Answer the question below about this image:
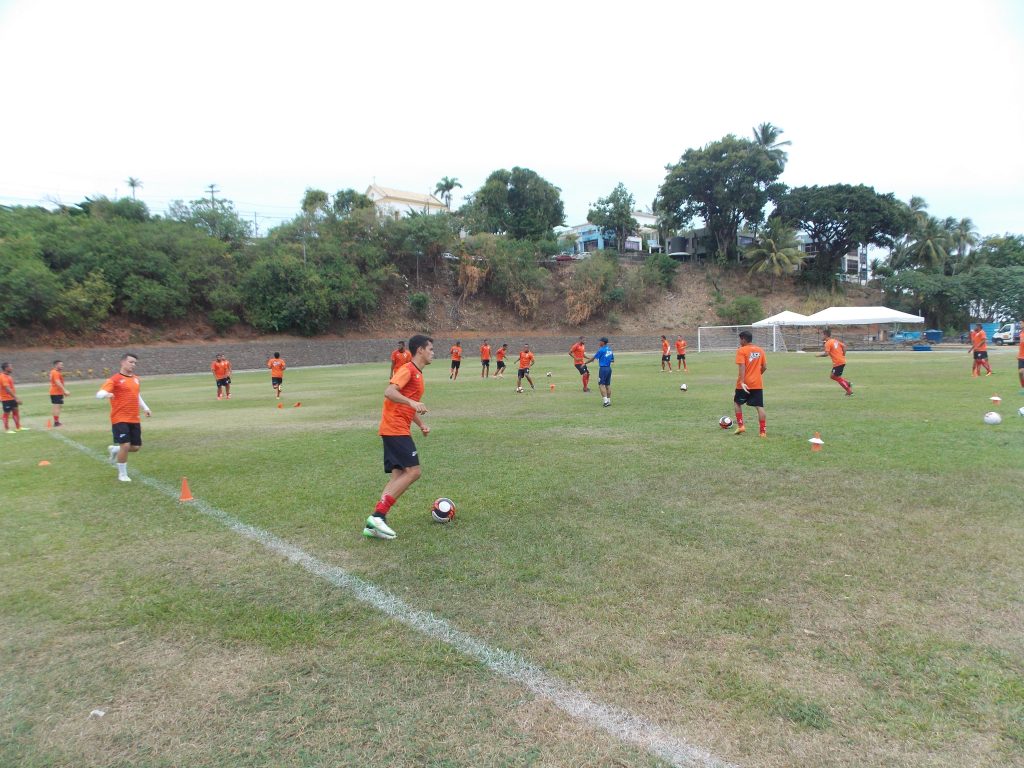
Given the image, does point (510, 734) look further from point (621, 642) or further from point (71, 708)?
point (71, 708)

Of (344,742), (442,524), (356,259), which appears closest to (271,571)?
(442,524)

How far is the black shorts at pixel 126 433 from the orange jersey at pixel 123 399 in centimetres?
6

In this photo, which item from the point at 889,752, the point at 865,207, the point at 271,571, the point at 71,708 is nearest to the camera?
the point at 889,752

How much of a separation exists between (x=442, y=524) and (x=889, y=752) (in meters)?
4.39

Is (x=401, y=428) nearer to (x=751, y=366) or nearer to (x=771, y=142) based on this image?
(x=751, y=366)

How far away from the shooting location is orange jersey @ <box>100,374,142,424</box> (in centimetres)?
920

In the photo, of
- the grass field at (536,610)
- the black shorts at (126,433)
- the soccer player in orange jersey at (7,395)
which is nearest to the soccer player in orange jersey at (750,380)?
the grass field at (536,610)

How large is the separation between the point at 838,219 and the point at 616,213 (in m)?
24.4

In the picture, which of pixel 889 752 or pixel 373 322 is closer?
pixel 889 752

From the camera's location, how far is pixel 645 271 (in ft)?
218

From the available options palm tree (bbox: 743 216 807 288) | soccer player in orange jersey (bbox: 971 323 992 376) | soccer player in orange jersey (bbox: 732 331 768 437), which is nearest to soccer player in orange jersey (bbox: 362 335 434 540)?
soccer player in orange jersey (bbox: 732 331 768 437)

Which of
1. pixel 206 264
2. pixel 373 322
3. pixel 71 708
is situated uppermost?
pixel 206 264

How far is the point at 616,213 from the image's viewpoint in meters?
73.6

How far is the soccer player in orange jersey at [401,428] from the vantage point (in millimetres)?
6141
